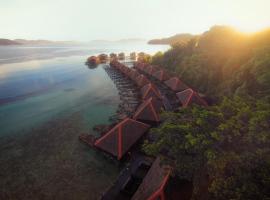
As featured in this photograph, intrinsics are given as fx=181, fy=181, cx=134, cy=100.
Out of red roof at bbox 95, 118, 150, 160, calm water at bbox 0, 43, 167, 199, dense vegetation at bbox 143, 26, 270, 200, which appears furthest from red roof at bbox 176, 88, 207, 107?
calm water at bbox 0, 43, 167, 199

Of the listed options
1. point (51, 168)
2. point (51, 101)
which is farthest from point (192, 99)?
point (51, 101)

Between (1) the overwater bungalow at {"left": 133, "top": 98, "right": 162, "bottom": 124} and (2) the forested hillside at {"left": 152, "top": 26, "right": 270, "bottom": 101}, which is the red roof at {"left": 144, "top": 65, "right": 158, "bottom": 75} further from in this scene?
(1) the overwater bungalow at {"left": 133, "top": 98, "right": 162, "bottom": 124}

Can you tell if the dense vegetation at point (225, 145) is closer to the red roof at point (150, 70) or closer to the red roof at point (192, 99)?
the red roof at point (192, 99)

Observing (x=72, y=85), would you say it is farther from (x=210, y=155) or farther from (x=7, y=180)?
(x=210, y=155)

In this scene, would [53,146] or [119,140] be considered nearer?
[119,140]

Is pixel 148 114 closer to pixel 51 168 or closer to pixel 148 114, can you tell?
pixel 148 114

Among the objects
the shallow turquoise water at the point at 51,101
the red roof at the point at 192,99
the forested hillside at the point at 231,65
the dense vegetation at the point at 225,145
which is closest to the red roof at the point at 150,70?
the forested hillside at the point at 231,65

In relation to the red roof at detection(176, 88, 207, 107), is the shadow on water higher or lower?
lower
